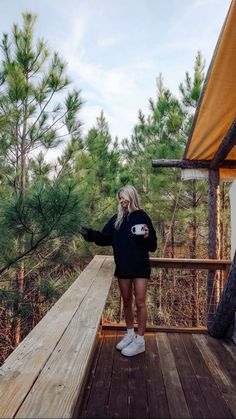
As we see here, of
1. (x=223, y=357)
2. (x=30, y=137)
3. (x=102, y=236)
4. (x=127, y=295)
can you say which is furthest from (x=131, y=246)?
(x=30, y=137)

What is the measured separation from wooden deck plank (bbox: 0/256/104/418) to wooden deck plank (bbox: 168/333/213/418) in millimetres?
971

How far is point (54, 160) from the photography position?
622cm

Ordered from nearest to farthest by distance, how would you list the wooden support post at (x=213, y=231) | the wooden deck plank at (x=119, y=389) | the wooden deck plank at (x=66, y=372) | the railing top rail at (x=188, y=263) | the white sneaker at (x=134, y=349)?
the wooden deck plank at (x=66, y=372), the wooden deck plank at (x=119, y=389), the white sneaker at (x=134, y=349), the railing top rail at (x=188, y=263), the wooden support post at (x=213, y=231)

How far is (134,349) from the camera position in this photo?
8.13ft

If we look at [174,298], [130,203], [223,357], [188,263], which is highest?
[130,203]

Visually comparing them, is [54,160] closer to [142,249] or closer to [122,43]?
[122,43]

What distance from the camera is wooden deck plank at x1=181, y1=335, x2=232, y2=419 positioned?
1.79 metres

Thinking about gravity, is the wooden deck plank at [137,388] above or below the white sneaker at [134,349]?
below

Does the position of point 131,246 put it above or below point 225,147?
below

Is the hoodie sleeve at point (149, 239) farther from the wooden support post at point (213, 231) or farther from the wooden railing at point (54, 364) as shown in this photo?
the wooden support post at point (213, 231)

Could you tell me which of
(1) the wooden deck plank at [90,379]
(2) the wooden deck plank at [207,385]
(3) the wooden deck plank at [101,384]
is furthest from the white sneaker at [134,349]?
(2) the wooden deck plank at [207,385]

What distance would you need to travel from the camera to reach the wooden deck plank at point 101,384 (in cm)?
178

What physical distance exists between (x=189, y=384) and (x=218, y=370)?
349mm

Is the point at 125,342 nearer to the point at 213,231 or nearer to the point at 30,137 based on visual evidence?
the point at 213,231
